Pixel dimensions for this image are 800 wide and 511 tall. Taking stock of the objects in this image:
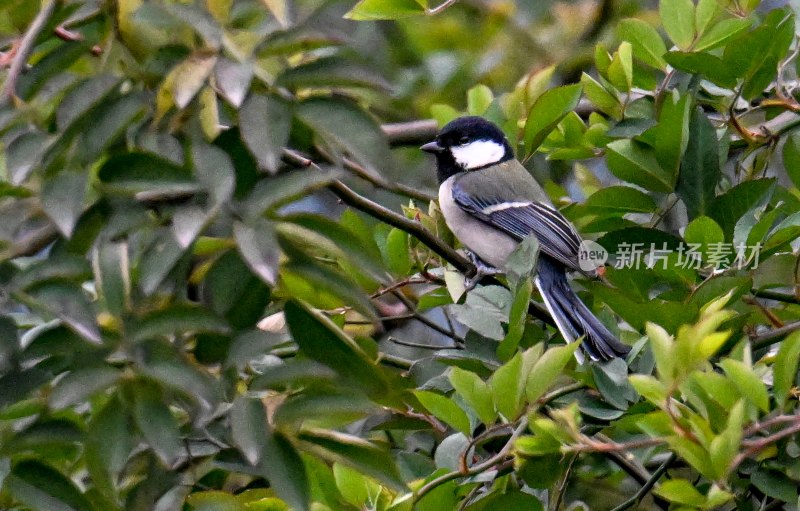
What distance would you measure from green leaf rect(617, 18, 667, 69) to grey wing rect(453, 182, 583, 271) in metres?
0.80

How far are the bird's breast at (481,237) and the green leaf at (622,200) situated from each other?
1.32 metres

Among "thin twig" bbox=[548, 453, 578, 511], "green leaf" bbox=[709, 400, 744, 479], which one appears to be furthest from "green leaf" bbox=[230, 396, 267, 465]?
"thin twig" bbox=[548, 453, 578, 511]

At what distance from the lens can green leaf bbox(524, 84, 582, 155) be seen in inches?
102

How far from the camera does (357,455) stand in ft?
4.78

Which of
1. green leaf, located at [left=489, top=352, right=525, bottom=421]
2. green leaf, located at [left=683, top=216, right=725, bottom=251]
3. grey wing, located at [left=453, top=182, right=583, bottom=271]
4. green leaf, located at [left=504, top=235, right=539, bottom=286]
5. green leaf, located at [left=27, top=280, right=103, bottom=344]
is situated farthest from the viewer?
grey wing, located at [left=453, top=182, right=583, bottom=271]

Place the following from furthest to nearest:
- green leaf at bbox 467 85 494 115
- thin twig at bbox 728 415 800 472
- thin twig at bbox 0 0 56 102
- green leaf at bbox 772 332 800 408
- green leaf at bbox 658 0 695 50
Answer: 1. green leaf at bbox 467 85 494 115
2. green leaf at bbox 658 0 695 50
3. green leaf at bbox 772 332 800 408
4. thin twig at bbox 728 415 800 472
5. thin twig at bbox 0 0 56 102

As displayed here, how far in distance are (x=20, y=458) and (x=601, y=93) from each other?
1.65 m

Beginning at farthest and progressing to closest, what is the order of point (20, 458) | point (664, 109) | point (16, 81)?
point (664, 109), point (20, 458), point (16, 81)

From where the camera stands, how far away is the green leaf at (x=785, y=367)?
1687mm

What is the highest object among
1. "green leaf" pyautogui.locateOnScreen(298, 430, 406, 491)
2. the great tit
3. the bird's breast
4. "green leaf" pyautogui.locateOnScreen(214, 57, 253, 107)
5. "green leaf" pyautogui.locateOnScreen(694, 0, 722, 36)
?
"green leaf" pyautogui.locateOnScreen(214, 57, 253, 107)

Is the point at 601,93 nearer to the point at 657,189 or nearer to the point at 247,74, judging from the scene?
the point at 657,189

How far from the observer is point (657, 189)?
8.12 feet

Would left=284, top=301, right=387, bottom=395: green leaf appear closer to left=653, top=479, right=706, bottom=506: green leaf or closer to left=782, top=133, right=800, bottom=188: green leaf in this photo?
left=653, top=479, right=706, bottom=506: green leaf

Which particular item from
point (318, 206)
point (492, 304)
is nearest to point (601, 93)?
point (492, 304)
